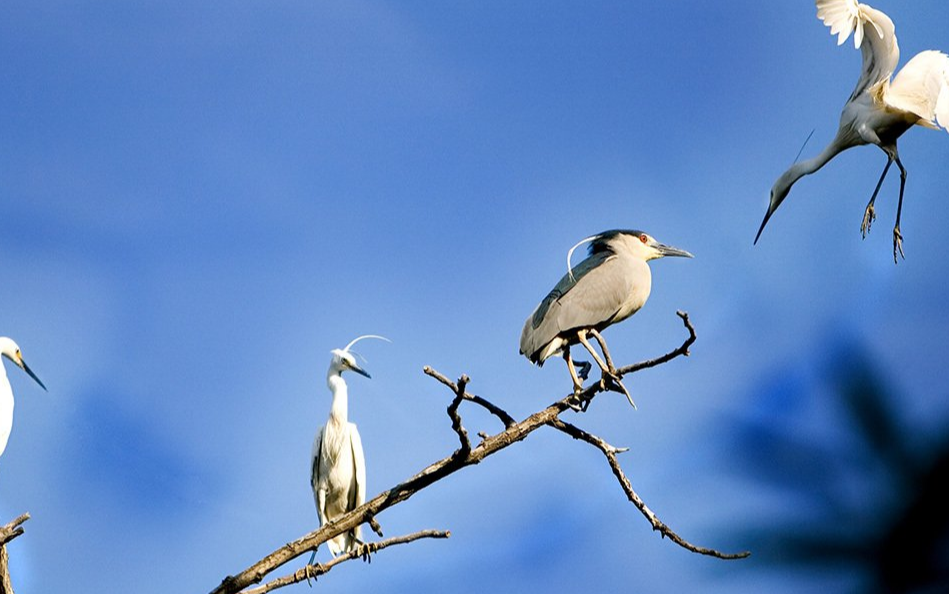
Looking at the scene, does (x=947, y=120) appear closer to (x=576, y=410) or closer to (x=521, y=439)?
(x=576, y=410)

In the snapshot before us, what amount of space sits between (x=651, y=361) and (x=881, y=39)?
3.86m

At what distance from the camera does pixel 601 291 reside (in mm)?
5660

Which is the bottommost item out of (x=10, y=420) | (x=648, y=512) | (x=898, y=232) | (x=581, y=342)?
(x=648, y=512)

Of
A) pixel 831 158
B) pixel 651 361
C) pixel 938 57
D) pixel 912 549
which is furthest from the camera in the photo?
pixel 831 158

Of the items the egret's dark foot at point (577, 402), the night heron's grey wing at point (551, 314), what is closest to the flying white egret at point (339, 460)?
the night heron's grey wing at point (551, 314)

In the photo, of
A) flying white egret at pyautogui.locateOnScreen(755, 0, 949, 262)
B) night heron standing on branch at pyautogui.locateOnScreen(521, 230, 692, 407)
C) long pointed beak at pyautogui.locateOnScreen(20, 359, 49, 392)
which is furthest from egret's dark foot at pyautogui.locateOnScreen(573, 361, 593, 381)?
long pointed beak at pyautogui.locateOnScreen(20, 359, 49, 392)

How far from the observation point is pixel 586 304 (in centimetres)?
557

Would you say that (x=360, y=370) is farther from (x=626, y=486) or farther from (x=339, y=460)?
(x=626, y=486)

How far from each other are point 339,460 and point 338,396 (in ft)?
1.65

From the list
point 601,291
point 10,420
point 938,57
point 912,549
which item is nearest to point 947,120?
point 938,57

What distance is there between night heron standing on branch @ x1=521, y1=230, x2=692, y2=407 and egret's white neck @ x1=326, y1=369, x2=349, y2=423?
2415 millimetres

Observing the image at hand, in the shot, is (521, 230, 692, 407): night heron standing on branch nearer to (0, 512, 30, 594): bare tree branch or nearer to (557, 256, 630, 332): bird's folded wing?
(557, 256, 630, 332): bird's folded wing

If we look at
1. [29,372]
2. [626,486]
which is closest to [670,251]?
[626,486]

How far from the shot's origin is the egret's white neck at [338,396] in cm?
770
